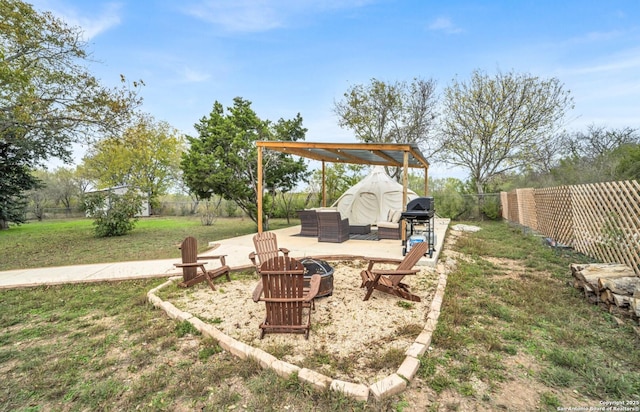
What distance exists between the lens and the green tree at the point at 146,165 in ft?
78.6

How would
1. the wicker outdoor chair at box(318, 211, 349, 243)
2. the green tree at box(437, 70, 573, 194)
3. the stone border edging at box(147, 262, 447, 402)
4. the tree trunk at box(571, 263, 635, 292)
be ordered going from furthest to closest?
1. the green tree at box(437, 70, 573, 194)
2. the wicker outdoor chair at box(318, 211, 349, 243)
3. the tree trunk at box(571, 263, 635, 292)
4. the stone border edging at box(147, 262, 447, 402)

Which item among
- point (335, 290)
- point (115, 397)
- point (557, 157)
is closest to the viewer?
point (115, 397)

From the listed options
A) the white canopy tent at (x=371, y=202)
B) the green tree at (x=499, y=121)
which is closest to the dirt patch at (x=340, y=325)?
the white canopy tent at (x=371, y=202)

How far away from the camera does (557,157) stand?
664 inches

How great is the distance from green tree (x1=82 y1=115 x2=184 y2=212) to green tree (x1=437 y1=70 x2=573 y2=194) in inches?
791

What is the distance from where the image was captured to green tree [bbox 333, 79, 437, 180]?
17.9 m

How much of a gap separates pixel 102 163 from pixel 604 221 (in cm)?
3153

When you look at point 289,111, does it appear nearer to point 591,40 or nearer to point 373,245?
point 373,245

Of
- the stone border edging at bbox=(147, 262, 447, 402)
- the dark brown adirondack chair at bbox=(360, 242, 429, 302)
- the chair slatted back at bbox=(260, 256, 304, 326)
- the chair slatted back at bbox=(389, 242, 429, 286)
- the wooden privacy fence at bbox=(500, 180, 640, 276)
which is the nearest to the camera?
the stone border edging at bbox=(147, 262, 447, 402)

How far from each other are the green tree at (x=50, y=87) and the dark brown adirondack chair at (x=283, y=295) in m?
8.56

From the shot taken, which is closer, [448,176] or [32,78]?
[32,78]

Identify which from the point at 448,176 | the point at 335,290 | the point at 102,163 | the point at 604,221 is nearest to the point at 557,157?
the point at 448,176

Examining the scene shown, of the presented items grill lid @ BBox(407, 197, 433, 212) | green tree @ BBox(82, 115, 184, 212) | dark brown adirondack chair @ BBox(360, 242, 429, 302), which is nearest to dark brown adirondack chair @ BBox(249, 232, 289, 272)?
dark brown adirondack chair @ BBox(360, 242, 429, 302)

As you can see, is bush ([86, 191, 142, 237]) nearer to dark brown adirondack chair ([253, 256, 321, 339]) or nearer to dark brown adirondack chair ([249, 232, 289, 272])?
dark brown adirondack chair ([249, 232, 289, 272])
